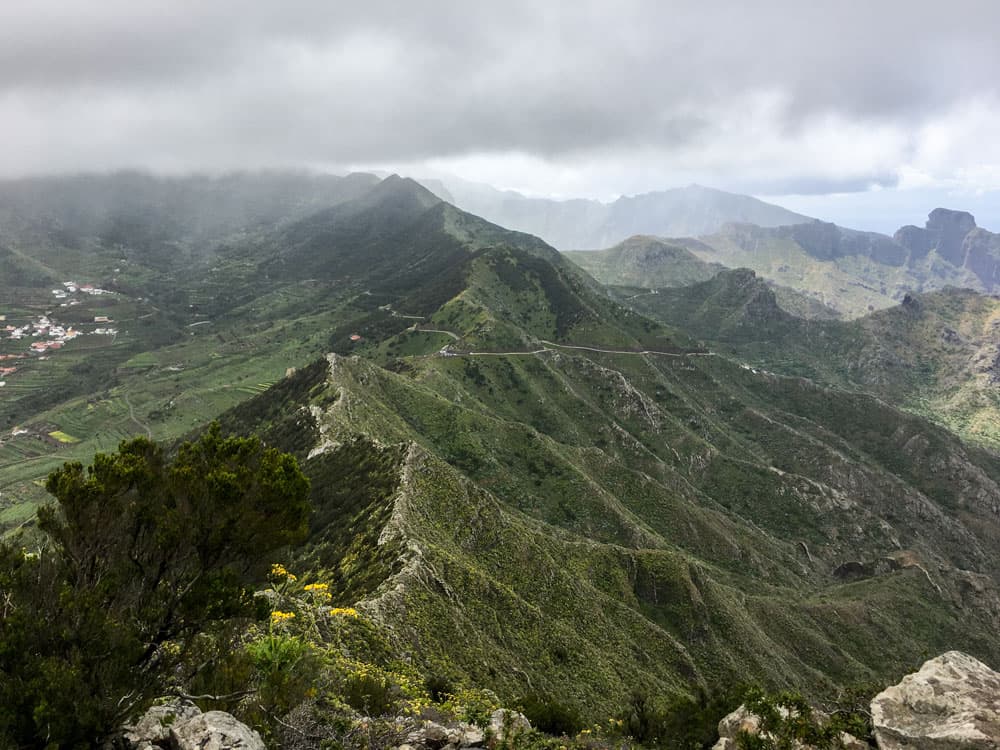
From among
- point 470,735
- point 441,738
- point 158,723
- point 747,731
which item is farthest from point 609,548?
point 158,723

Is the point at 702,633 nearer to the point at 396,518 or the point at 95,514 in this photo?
the point at 396,518

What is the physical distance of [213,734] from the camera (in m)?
16.9

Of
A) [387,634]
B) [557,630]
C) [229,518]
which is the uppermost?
[229,518]

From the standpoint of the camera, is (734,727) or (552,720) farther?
(552,720)

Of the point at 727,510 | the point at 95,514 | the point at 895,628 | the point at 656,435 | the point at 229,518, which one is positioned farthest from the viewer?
the point at 656,435

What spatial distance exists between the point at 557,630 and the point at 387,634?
2547 cm

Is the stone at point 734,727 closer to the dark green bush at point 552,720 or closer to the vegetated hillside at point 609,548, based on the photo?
the dark green bush at point 552,720

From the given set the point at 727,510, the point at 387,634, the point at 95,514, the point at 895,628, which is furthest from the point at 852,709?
the point at 727,510

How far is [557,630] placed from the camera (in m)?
58.8

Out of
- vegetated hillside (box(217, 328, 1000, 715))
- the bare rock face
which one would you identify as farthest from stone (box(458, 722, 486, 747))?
the bare rock face

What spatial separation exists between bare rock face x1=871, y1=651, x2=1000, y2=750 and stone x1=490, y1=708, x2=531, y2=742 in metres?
17.7

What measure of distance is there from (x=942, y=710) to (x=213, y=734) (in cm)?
3381

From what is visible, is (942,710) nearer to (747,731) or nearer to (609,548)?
(747,731)

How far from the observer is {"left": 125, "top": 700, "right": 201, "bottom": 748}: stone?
16.3m
